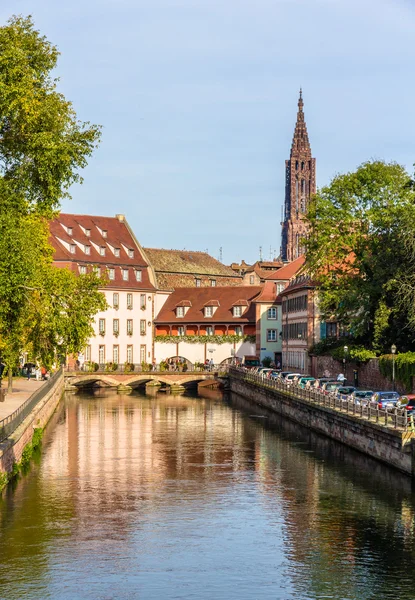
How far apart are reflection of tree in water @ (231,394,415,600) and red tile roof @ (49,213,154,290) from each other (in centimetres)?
6248

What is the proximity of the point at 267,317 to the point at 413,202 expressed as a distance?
43736mm

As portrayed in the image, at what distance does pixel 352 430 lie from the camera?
5331 centimetres

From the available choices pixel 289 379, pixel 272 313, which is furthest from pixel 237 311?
pixel 289 379

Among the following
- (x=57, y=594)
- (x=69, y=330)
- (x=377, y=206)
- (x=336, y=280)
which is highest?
(x=377, y=206)

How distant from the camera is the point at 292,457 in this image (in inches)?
2116

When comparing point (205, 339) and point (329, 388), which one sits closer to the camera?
point (329, 388)

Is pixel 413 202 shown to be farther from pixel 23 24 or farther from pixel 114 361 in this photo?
pixel 114 361

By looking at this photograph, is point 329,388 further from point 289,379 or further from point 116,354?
point 116,354

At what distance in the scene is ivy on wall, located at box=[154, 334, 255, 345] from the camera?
119875 mm

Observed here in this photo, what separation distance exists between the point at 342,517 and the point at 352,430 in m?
15.4

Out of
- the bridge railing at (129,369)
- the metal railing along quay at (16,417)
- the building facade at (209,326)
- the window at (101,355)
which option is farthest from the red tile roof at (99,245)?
the metal railing along quay at (16,417)

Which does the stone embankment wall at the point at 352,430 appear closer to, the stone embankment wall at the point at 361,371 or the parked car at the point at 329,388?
the parked car at the point at 329,388

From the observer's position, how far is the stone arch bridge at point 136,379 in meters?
106

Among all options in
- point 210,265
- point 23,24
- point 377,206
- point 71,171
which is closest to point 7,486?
point 71,171
